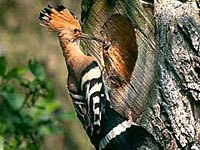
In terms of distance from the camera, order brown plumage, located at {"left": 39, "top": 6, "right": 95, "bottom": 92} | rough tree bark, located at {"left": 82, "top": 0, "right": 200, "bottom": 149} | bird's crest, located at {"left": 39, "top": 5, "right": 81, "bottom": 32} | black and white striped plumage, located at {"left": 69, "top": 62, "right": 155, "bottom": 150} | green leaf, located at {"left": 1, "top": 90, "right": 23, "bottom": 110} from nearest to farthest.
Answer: rough tree bark, located at {"left": 82, "top": 0, "right": 200, "bottom": 149} → black and white striped plumage, located at {"left": 69, "top": 62, "right": 155, "bottom": 150} → brown plumage, located at {"left": 39, "top": 6, "right": 95, "bottom": 92} → bird's crest, located at {"left": 39, "top": 5, "right": 81, "bottom": 32} → green leaf, located at {"left": 1, "top": 90, "right": 23, "bottom": 110}

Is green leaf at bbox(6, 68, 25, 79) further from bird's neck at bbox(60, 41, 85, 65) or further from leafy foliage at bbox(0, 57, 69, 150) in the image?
bird's neck at bbox(60, 41, 85, 65)

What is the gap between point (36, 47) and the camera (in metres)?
6.24

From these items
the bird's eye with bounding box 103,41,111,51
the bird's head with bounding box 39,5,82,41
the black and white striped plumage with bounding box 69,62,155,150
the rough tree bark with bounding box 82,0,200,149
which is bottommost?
the black and white striped plumage with bounding box 69,62,155,150

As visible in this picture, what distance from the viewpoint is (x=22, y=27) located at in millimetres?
6297

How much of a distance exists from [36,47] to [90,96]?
3.04 m

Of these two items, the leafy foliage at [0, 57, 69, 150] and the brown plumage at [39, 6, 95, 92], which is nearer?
the brown plumage at [39, 6, 95, 92]

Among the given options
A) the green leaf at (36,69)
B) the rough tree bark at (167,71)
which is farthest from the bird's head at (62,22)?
the green leaf at (36,69)

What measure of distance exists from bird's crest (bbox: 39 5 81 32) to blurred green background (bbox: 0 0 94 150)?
2623mm

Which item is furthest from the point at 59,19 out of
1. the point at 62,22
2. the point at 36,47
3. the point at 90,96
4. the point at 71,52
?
the point at 36,47

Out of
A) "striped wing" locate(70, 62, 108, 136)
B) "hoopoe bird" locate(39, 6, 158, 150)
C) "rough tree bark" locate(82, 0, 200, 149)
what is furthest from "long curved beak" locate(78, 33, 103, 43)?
"rough tree bark" locate(82, 0, 200, 149)

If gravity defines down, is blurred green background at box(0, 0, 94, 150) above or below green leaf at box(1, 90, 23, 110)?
below

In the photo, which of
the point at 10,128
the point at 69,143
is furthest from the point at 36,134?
the point at 69,143

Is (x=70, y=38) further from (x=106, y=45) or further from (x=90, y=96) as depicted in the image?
(x=90, y=96)

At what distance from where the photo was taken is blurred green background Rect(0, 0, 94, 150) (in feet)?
20.4
